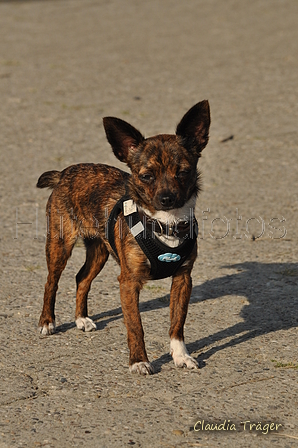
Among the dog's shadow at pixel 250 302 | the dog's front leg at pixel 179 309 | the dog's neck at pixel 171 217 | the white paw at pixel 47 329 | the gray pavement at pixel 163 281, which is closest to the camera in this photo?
the gray pavement at pixel 163 281

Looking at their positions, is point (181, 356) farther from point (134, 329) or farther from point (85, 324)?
point (85, 324)

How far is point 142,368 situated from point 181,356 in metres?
0.33

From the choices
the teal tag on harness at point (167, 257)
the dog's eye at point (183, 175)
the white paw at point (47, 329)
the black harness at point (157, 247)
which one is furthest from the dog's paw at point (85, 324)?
the dog's eye at point (183, 175)

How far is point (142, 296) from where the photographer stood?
664 cm

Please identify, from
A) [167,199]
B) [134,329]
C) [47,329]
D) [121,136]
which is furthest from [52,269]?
[167,199]

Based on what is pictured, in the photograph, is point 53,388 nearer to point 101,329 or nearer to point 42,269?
point 101,329

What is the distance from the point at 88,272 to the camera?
6160mm

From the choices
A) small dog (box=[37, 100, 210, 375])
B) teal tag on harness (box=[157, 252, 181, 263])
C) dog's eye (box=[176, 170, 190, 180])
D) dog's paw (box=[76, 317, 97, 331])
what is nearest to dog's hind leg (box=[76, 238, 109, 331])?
dog's paw (box=[76, 317, 97, 331])

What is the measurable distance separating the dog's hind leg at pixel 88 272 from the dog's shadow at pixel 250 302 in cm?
15

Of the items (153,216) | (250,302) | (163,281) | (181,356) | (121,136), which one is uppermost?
(121,136)

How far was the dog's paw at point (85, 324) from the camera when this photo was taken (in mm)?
5914

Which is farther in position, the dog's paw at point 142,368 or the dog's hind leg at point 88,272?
the dog's hind leg at point 88,272

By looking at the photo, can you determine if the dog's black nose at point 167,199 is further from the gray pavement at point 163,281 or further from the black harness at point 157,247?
the gray pavement at point 163,281

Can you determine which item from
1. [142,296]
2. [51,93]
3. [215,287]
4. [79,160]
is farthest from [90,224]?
[51,93]
